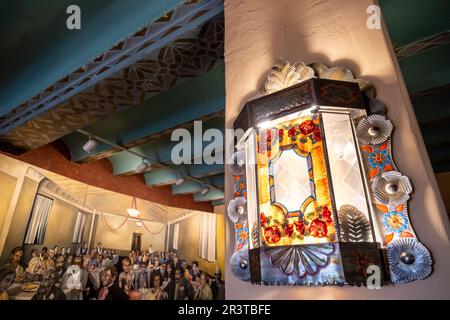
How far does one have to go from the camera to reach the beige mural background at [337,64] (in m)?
0.60

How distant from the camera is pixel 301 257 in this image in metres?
0.66

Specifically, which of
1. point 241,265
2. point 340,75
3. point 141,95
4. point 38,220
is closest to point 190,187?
point 38,220

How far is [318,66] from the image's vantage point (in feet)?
2.95

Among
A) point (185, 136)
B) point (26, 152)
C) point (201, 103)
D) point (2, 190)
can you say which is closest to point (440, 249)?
point (201, 103)

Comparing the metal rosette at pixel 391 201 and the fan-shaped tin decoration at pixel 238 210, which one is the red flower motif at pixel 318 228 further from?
the fan-shaped tin decoration at pixel 238 210

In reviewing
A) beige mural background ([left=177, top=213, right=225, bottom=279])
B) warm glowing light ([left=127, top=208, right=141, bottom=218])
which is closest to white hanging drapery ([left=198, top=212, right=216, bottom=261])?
beige mural background ([left=177, top=213, right=225, bottom=279])

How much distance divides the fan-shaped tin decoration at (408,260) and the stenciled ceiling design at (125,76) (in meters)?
1.50

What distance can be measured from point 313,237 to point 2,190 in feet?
11.5

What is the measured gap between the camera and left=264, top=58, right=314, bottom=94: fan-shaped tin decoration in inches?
34.4

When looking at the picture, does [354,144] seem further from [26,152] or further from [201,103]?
[26,152]

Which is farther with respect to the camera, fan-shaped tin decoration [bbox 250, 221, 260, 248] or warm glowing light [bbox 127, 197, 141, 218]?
warm glowing light [bbox 127, 197, 141, 218]

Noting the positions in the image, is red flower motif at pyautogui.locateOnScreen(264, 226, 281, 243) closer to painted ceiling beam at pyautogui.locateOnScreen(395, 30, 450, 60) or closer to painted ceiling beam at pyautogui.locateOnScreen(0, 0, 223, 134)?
painted ceiling beam at pyautogui.locateOnScreen(0, 0, 223, 134)

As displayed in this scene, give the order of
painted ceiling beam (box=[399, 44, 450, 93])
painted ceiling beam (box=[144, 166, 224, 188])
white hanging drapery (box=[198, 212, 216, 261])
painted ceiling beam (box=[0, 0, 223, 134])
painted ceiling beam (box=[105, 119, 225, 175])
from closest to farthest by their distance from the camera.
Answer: painted ceiling beam (box=[0, 0, 223, 134]), painted ceiling beam (box=[399, 44, 450, 93]), painted ceiling beam (box=[105, 119, 225, 175]), white hanging drapery (box=[198, 212, 216, 261]), painted ceiling beam (box=[144, 166, 224, 188])

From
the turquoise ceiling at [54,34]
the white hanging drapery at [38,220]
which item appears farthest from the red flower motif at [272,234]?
the white hanging drapery at [38,220]
